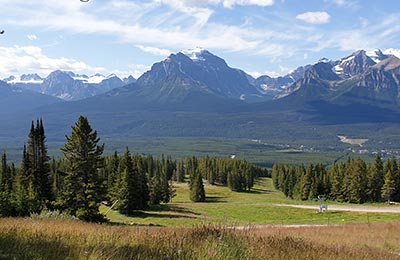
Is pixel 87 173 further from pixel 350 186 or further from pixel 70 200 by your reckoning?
pixel 350 186

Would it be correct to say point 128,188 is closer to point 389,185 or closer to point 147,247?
point 389,185

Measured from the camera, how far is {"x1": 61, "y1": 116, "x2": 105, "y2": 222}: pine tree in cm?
4297

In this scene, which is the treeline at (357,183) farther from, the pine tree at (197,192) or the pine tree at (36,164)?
the pine tree at (36,164)

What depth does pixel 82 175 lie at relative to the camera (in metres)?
43.5

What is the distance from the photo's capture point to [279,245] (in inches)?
340

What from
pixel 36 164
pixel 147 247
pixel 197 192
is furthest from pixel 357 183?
pixel 147 247

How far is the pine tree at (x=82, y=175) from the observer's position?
43.0 meters

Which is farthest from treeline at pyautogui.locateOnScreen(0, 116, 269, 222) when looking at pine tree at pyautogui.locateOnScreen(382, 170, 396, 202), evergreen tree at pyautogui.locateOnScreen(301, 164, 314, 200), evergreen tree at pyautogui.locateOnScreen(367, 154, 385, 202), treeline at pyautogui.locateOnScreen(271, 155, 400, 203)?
pine tree at pyautogui.locateOnScreen(382, 170, 396, 202)

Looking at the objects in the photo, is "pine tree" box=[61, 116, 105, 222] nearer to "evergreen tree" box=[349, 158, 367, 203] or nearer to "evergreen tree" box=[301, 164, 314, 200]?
"evergreen tree" box=[349, 158, 367, 203]

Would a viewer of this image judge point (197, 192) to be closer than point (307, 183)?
Yes

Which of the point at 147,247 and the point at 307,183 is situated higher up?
the point at 147,247

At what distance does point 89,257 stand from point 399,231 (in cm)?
1772

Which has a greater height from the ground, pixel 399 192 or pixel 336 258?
pixel 336 258

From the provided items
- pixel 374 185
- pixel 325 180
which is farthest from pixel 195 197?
pixel 374 185
